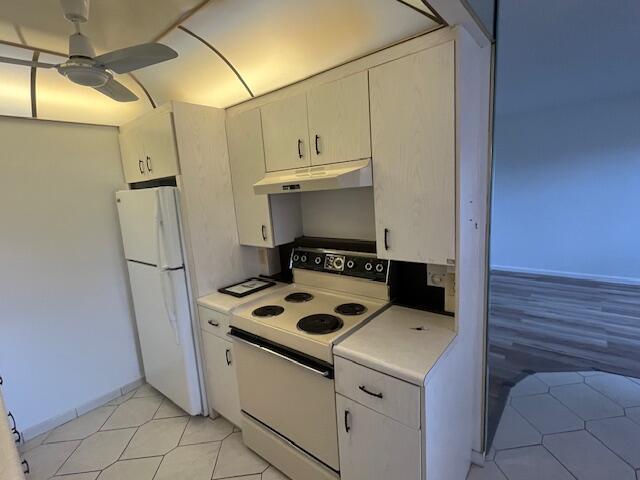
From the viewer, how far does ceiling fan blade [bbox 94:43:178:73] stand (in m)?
1.39

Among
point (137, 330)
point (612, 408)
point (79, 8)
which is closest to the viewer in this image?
point (79, 8)

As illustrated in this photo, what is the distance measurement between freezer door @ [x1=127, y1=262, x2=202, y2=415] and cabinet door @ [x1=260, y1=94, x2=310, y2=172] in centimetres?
104

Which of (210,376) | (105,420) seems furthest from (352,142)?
(105,420)

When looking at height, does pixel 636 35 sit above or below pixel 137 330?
above

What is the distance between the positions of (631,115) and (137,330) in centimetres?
647

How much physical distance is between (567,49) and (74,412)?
16.1ft

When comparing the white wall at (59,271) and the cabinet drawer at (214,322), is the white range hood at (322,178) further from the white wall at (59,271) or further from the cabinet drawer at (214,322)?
the white wall at (59,271)

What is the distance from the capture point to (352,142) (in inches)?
67.4

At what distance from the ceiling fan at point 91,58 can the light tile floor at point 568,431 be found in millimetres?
2714

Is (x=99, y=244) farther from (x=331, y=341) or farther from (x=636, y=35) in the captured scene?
(x=636, y=35)

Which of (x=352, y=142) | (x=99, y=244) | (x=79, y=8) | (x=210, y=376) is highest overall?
(x=79, y=8)

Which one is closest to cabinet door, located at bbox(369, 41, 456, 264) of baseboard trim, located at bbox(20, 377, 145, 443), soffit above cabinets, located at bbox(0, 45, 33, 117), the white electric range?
the white electric range

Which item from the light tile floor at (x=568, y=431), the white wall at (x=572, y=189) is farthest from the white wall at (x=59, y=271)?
the white wall at (x=572, y=189)

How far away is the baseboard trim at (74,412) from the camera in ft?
7.80
